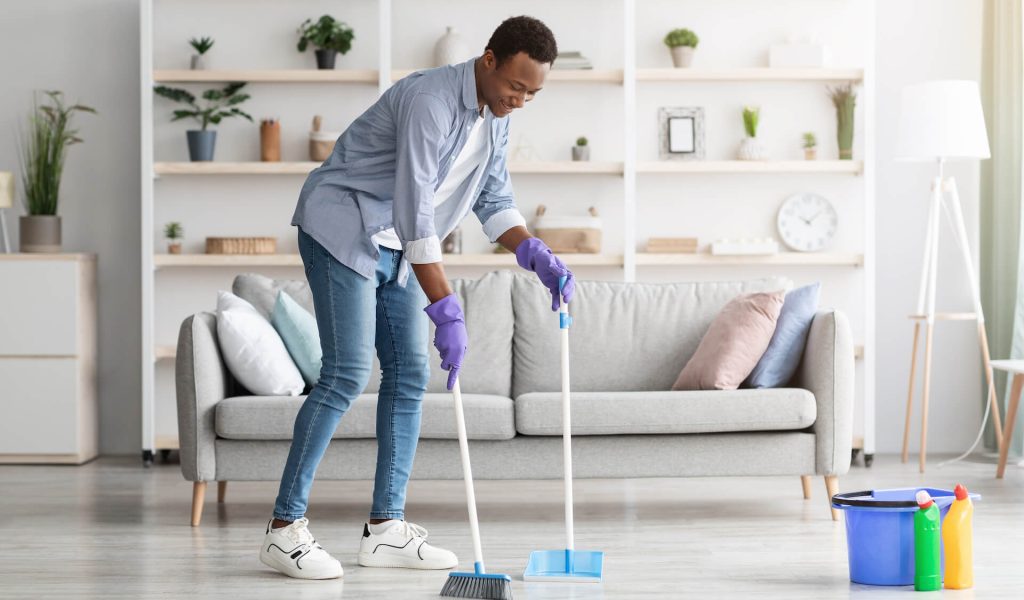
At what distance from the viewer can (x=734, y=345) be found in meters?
3.61

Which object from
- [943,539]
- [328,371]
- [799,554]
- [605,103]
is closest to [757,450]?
[799,554]

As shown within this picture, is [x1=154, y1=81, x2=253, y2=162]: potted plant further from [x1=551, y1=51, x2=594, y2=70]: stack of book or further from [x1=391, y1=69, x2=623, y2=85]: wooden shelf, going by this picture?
[x1=551, y1=51, x2=594, y2=70]: stack of book

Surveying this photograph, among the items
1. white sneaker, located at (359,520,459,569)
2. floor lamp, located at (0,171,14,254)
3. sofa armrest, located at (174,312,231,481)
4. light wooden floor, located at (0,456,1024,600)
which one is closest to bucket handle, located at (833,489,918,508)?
light wooden floor, located at (0,456,1024,600)

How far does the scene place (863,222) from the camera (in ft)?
17.0

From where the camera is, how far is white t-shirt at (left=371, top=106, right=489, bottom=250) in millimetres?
2557

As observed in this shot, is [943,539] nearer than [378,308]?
Yes

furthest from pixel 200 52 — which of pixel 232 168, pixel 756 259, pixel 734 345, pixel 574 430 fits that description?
pixel 734 345

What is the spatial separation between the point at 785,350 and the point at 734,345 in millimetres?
168

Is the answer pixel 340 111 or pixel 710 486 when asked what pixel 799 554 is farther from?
pixel 340 111

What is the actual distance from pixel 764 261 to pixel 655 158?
70 cm

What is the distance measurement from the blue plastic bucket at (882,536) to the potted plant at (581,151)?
2808 mm

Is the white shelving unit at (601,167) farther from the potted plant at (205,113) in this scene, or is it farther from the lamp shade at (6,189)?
the lamp shade at (6,189)

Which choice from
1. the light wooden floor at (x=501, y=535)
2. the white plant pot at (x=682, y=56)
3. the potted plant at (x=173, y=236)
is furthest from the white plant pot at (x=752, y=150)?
the potted plant at (x=173, y=236)

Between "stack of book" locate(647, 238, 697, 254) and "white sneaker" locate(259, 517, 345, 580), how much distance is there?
275cm
